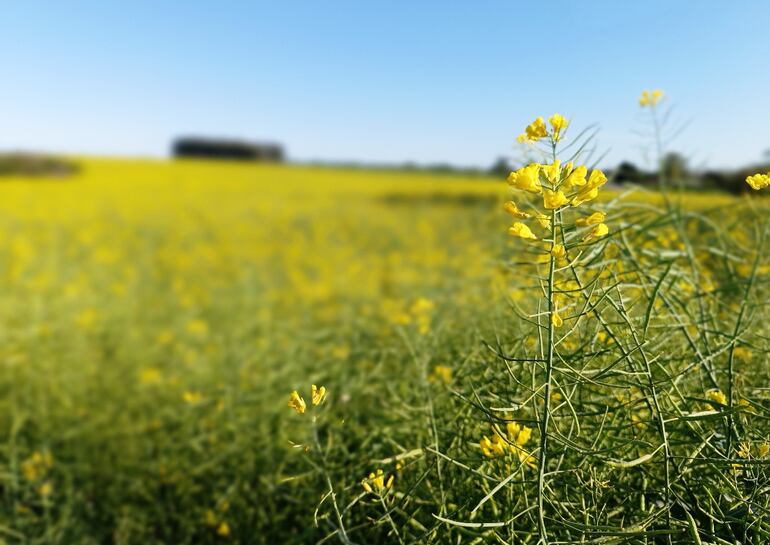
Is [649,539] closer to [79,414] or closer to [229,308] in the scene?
[79,414]

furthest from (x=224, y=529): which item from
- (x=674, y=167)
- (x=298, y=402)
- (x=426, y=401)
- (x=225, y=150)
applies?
(x=225, y=150)

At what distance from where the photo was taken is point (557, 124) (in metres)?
0.93

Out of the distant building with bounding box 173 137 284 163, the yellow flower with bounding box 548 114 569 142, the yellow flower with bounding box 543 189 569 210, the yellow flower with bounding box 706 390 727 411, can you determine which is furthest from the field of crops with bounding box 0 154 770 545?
the distant building with bounding box 173 137 284 163

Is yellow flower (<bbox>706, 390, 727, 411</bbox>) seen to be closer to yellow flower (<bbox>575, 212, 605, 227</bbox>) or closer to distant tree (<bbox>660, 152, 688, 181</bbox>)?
yellow flower (<bbox>575, 212, 605, 227</bbox>)

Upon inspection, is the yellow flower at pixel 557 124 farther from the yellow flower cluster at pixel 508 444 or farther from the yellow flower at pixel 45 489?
the yellow flower at pixel 45 489

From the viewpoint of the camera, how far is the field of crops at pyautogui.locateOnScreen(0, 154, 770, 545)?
3.21ft

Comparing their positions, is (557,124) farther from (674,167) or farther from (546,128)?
(674,167)

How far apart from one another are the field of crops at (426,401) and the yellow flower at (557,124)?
0.21 m

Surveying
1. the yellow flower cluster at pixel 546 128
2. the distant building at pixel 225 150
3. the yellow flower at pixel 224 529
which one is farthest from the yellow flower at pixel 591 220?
the distant building at pixel 225 150

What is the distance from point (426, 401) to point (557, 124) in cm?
79

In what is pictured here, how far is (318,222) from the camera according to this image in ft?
39.9

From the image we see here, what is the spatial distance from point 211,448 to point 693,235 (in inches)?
75.9

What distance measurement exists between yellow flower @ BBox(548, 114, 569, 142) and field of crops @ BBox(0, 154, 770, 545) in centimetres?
21

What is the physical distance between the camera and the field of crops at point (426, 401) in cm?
98
